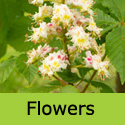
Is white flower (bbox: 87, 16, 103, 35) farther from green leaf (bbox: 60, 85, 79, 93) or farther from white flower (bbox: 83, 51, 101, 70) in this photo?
green leaf (bbox: 60, 85, 79, 93)

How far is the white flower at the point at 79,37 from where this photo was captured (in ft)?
3.68

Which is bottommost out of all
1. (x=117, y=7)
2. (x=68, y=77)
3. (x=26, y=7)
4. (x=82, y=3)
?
(x=68, y=77)

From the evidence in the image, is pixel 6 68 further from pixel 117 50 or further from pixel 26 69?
pixel 117 50

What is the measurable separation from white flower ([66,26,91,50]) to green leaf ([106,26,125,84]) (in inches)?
4.7

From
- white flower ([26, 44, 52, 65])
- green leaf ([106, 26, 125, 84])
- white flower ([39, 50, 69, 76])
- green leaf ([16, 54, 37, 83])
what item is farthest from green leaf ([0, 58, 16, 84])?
green leaf ([106, 26, 125, 84])

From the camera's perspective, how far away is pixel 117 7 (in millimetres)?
1375

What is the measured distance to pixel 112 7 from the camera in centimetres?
137

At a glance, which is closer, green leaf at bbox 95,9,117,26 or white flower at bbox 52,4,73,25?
white flower at bbox 52,4,73,25

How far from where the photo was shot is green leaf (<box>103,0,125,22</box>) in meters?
1.35

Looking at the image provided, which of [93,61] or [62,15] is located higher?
[62,15]

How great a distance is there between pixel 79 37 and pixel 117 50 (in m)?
0.20

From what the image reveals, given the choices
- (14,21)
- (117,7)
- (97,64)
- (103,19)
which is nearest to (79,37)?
(97,64)

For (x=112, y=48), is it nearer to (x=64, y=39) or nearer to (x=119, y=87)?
(x=64, y=39)

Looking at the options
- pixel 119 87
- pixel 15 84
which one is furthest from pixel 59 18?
pixel 15 84
